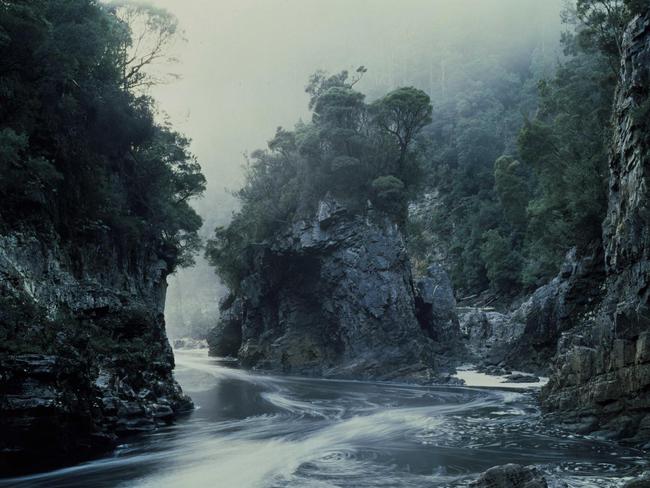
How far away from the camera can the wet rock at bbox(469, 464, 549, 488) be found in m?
9.20

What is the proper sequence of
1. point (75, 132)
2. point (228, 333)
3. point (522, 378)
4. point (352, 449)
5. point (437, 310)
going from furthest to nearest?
1. point (228, 333)
2. point (437, 310)
3. point (522, 378)
4. point (75, 132)
5. point (352, 449)

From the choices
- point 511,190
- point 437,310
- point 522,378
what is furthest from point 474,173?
point 522,378

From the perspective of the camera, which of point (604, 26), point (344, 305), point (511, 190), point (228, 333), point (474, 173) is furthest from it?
point (474, 173)

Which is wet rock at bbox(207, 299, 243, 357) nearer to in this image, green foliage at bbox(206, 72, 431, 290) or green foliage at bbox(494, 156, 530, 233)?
green foliage at bbox(206, 72, 431, 290)

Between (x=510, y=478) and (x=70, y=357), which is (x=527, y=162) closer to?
(x=510, y=478)

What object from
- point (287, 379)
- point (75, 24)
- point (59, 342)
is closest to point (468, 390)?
point (287, 379)

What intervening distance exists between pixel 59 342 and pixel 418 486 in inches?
374

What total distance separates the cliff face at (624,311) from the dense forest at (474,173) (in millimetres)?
3283

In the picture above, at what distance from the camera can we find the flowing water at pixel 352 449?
12602 millimetres

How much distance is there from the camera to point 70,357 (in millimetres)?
14242

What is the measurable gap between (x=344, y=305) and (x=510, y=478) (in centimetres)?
2965

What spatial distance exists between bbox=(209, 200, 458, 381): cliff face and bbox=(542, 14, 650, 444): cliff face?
48.5 feet

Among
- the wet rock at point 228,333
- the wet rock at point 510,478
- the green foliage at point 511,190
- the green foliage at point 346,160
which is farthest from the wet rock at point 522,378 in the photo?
the wet rock at point 228,333

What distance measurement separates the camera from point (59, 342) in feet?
47.2
